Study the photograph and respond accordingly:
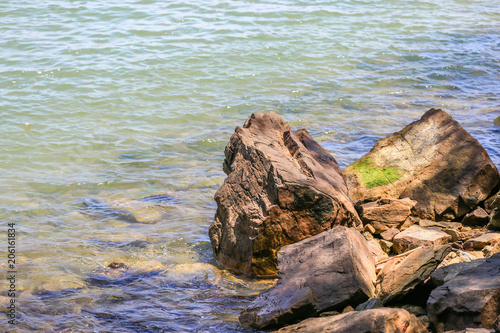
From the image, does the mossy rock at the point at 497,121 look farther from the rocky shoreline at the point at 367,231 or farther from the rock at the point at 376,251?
the rock at the point at 376,251

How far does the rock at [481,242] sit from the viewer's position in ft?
16.1

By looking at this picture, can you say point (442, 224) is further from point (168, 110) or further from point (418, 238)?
point (168, 110)

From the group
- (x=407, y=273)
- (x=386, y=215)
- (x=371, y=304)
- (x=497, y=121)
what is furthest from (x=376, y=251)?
(x=497, y=121)

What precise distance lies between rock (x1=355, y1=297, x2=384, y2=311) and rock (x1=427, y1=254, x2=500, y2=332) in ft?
1.21

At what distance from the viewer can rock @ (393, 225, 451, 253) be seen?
198 inches

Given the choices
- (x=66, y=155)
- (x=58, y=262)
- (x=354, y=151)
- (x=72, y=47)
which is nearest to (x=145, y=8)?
(x=72, y=47)

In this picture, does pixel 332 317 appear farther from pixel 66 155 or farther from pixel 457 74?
pixel 457 74

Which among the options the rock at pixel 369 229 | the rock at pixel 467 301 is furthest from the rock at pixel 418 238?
the rock at pixel 467 301

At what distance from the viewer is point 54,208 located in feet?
23.5

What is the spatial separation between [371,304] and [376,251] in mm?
1452

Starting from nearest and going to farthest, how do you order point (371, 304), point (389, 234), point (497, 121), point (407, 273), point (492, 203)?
point (371, 304) → point (407, 273) → point (389, 234) → point (492, 203) → point (497, 121)

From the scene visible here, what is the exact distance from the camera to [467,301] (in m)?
3.37

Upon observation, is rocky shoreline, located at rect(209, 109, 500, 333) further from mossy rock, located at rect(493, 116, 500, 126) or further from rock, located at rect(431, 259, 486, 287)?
mossy rock, located at rect(493, 116, 500, 126)

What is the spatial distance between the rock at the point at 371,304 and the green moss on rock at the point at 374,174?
9.27 ft
